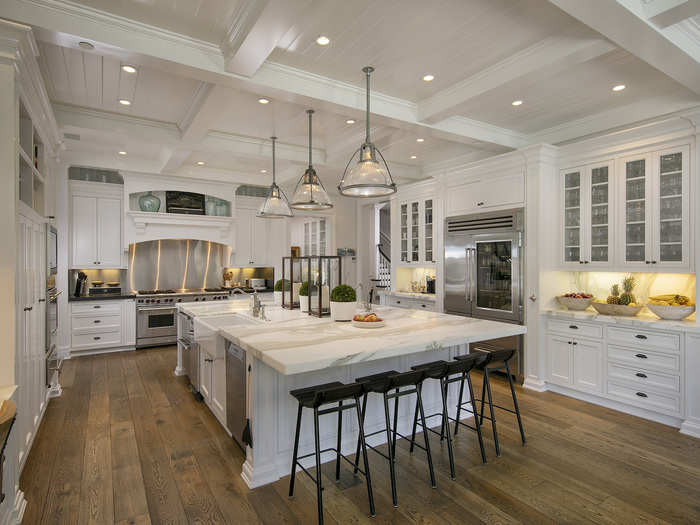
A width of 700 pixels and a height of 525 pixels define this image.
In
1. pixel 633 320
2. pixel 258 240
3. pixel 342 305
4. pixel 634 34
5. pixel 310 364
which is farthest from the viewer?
pixel 258 240

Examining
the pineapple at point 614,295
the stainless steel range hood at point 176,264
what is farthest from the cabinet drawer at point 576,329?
the stainless steel range hood at point 176,264

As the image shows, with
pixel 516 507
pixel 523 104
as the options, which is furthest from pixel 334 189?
pixel 516 507

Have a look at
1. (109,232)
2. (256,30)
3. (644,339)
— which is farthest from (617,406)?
(109,232)

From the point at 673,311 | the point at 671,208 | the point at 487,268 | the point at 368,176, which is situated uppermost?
the point at 368,176

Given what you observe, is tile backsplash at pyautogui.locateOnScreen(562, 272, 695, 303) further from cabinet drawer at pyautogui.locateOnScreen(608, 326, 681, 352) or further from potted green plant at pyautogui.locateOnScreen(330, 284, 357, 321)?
potted green plant at pyautogui.locateOnScreen(330, 284, 357, 321)

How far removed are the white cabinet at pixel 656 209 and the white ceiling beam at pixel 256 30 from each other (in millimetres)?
3349

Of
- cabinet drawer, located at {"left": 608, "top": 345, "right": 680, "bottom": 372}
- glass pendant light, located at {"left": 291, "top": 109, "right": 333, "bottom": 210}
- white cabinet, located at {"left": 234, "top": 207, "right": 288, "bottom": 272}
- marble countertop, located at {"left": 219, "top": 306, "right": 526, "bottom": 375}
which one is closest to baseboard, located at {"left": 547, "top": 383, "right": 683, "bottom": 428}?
cabinet drawer, located at {"left": 608, "top": 345, "right": 680, "bottom": 372}

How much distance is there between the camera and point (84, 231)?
20.1ft

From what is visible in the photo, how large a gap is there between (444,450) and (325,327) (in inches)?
50.7

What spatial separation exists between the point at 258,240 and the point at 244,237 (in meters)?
0.27

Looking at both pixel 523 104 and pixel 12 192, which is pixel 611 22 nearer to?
pixel 523 104

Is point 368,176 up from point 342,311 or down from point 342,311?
up

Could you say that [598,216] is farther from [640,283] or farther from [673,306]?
[673,306]

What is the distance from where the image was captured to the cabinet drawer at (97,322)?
587cm
